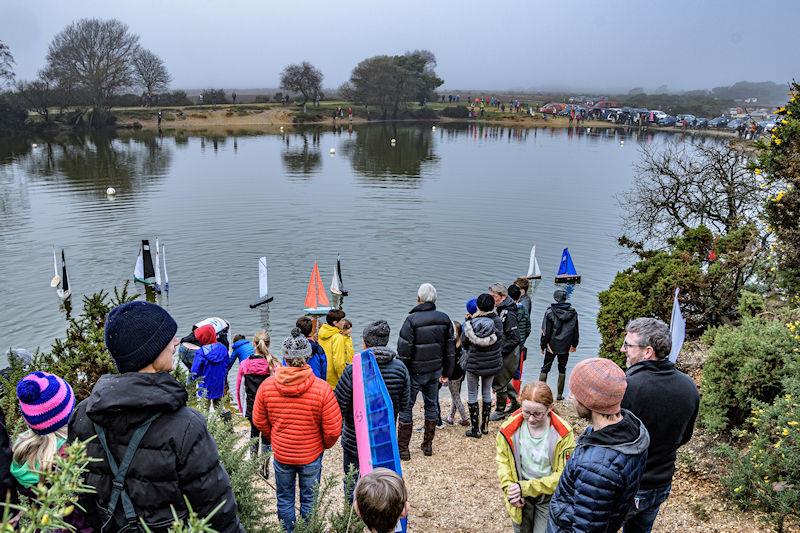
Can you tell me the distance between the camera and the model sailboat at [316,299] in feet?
49.1

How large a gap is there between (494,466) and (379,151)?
1829 inches

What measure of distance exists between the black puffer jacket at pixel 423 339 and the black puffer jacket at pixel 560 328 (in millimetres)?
2753

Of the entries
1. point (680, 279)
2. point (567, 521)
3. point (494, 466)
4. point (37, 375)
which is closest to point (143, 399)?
point (37, 375)

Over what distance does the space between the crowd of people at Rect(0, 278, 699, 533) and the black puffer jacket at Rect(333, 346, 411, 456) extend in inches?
0.5

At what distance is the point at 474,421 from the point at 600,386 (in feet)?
15.6

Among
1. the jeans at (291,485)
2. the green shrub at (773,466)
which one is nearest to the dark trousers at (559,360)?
the green shrub at (773,466)

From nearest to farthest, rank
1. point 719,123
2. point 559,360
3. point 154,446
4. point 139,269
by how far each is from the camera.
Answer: point 154,446, point 559,360, point 139,269, point 719,123

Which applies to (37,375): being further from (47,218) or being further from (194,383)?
(47,218)

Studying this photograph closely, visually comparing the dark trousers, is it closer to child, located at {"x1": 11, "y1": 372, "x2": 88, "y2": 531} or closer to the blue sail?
child, located at {"x1": 11, "y1": 372, "x2": 88, "y2": 531}

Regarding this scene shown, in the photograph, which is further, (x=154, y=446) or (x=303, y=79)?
(x=303, y=79)

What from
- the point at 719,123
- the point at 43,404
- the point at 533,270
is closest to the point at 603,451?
the point at 43,404

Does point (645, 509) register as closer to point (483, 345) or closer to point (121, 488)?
point (483, 345)

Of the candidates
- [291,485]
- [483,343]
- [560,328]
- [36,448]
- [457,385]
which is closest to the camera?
[36,448]

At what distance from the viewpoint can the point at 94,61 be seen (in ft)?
248
